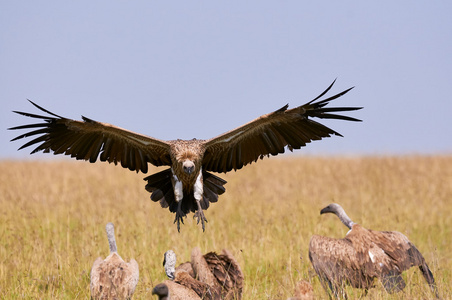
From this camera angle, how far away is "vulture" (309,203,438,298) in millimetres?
6477

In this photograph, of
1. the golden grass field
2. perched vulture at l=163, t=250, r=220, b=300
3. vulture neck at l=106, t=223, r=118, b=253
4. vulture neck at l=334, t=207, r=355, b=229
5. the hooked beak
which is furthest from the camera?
vulture neck at l=334, t=207, r=355, b=229

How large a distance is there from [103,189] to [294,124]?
296 inches

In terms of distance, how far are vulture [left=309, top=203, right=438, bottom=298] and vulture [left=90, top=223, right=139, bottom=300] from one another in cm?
205

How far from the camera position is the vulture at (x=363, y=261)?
6477mm

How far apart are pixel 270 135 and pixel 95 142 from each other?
214cm

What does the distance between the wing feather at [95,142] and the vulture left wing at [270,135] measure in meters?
0.65

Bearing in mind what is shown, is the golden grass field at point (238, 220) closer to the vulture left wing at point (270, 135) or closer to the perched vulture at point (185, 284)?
the perched vulture at point (185, 284)

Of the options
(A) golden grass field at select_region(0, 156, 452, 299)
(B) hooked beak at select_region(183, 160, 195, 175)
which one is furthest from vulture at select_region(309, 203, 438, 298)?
(B) hooked beak at select_region(183, 160, 195, 175)

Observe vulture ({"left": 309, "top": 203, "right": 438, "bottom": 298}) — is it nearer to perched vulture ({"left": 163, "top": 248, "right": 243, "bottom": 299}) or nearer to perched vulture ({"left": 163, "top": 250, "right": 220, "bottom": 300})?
perched vulture ({"left": 163, "top": 248, "right": 243, "bottom": 299})

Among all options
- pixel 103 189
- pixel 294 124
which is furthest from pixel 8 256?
pixel 103 189

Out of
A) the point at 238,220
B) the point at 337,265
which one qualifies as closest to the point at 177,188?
the point at 337,265

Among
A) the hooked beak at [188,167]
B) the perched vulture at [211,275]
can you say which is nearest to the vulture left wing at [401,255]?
the perched vulture at [211,275]

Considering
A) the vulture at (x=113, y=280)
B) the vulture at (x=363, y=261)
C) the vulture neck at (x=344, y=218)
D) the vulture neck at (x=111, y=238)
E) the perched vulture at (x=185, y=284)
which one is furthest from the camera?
the vulture neck at (x=344, y=218)

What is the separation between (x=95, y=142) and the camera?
7234mm
